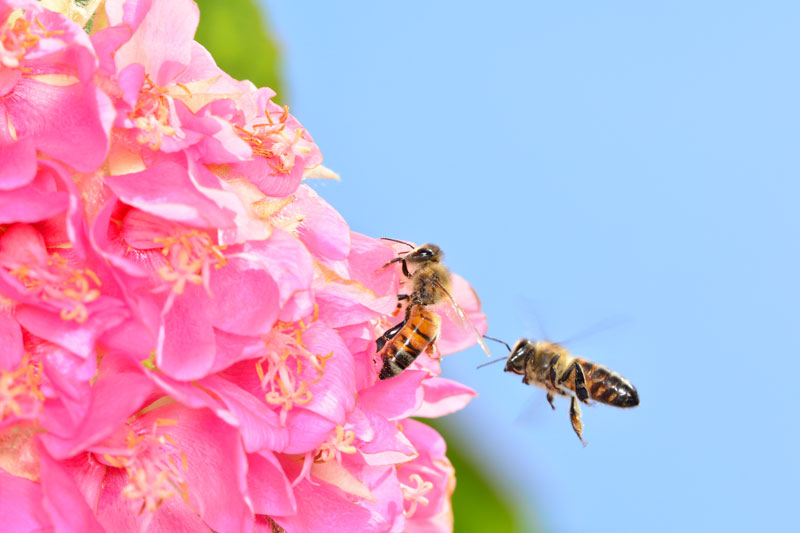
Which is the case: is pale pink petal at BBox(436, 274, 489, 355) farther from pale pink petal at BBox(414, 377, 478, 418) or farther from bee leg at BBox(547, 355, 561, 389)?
bee leg at BBox(547, 355, 561, 389)

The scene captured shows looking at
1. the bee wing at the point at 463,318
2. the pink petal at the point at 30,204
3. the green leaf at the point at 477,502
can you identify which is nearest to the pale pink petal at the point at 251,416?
the pink petal at the point at 30,204

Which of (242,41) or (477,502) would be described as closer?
(242,41)

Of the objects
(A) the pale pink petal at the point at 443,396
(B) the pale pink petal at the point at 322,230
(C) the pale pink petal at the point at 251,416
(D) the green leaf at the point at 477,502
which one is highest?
(B) the pale pink petal at the point at 322,230

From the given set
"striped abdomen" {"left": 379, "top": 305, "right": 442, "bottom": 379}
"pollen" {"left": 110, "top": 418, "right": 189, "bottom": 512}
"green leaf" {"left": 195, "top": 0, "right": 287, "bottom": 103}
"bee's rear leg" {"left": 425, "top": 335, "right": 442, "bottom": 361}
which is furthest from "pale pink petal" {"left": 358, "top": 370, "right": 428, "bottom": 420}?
"green leaf" {"left": 195, "top": 0, "right": 287, "bottom": 103}

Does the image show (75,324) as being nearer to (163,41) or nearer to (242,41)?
(163,41)

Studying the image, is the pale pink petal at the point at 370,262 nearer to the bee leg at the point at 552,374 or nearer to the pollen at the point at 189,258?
the pollen at the point at 189,258

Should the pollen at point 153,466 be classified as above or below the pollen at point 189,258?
below

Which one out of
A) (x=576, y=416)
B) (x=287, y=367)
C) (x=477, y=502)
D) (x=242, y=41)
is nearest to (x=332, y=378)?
(x=287, y=367)
